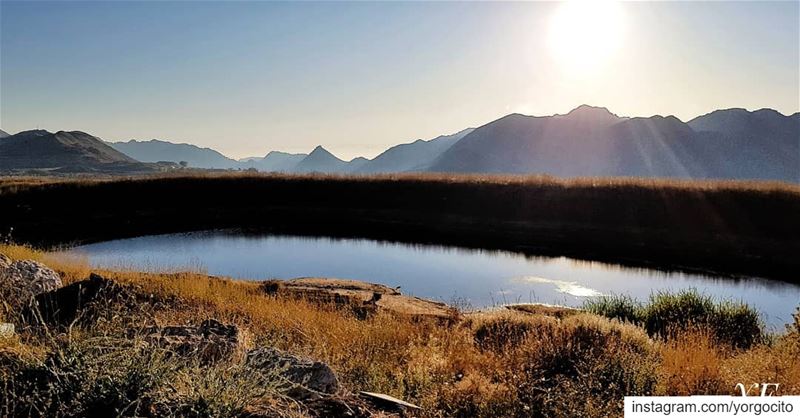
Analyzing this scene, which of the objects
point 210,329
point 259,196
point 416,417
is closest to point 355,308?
point 210,329

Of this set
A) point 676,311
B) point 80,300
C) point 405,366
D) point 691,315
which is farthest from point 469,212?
point 405,366

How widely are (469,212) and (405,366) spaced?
28942mm

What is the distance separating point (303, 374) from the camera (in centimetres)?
457

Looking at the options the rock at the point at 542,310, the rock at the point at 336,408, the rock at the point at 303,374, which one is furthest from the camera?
the rock at the point at 542,310

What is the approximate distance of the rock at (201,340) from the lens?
461 cm

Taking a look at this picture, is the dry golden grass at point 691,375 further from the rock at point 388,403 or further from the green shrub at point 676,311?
the green shrub at point 676,311

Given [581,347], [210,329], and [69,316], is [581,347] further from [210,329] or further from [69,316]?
[69,316]

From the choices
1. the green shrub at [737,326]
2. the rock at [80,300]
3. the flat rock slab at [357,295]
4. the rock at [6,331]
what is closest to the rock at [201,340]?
the rock at [6,331]

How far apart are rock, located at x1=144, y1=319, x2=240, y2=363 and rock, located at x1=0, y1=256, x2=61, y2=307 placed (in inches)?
162

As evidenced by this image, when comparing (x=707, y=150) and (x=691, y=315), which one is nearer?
(x=691, y=315)

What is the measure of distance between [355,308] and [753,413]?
870 centimetres

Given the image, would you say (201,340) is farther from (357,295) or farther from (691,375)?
(357,295)

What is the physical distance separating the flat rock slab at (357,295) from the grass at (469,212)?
11.3m

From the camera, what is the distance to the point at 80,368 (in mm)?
3809
